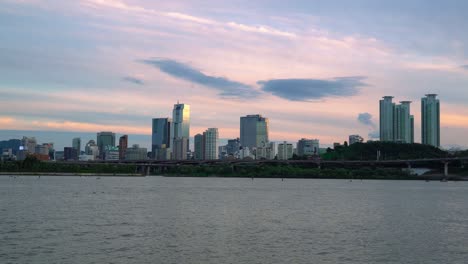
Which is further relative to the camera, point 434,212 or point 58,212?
point 434,212

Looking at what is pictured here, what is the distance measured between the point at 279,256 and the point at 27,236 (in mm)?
20440

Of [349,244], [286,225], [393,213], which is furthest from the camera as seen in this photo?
[393,213]

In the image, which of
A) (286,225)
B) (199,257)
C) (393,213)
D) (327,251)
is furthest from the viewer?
(393,213)

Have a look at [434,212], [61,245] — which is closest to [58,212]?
[61,245]

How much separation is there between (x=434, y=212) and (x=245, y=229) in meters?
37.0

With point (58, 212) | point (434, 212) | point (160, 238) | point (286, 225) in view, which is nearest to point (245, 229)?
point (286, 225)

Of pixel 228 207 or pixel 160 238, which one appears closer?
pixel 160 238

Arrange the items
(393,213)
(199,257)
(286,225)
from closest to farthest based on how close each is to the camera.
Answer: (199,257), (286,225), (393,213)

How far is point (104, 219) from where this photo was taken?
60.4 meters

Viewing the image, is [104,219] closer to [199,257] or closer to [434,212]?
[199,257]

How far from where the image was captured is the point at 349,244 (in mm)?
45562

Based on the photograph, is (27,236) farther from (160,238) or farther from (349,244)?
(349,244)

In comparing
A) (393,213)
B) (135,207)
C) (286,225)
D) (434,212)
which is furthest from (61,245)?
(434,212)

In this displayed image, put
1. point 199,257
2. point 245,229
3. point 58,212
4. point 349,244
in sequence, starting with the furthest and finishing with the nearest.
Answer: point 58,212, point 245,229, point 349,244, point 199,257
